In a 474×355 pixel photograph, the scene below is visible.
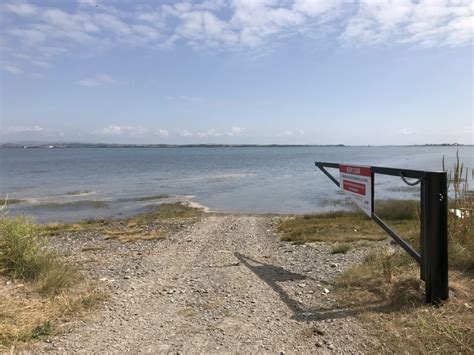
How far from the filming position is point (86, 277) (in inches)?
271

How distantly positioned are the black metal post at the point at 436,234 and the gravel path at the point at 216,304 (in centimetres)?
105

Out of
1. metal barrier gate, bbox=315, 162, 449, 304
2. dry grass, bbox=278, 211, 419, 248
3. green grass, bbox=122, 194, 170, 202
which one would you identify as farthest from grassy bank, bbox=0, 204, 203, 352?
green grass, bbox=122, 194, 170, 202

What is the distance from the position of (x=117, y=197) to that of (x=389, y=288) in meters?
28.2

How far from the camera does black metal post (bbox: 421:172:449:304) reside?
4637 mm

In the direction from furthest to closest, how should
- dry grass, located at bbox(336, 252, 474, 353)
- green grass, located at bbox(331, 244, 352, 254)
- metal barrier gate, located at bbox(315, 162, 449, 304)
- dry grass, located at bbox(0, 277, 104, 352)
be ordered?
green grass, located at bbox(331, 244, 352, 254) < metal barrier gate, located at bbox(315, 162, 449, 304) < dry grass, located at bbox(0, 277, 104, 352) < dry grass, located at bbox(336, 252, 474, 353)

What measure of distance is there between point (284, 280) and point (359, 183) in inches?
76.1

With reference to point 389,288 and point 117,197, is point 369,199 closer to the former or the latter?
point 389,288

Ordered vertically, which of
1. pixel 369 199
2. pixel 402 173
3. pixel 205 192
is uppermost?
pixel 402 173

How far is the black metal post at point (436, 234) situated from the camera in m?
4.64

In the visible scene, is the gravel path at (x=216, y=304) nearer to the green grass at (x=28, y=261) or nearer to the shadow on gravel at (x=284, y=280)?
the shadow on gravel at (x=284, y=280)

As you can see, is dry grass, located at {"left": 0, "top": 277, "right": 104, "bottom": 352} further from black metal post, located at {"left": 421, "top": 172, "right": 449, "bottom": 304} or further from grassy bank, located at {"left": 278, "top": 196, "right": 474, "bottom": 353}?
black metal post, located at {"left": 421, "top": 172, "right": 449, "bottom": 304}

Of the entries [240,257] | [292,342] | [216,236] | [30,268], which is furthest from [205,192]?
[292,342]

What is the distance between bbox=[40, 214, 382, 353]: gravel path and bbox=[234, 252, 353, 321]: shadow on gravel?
0.01 metres

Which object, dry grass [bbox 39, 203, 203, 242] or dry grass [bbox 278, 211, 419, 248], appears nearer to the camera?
dry grass [bbox 278, 211, 419, 248]
